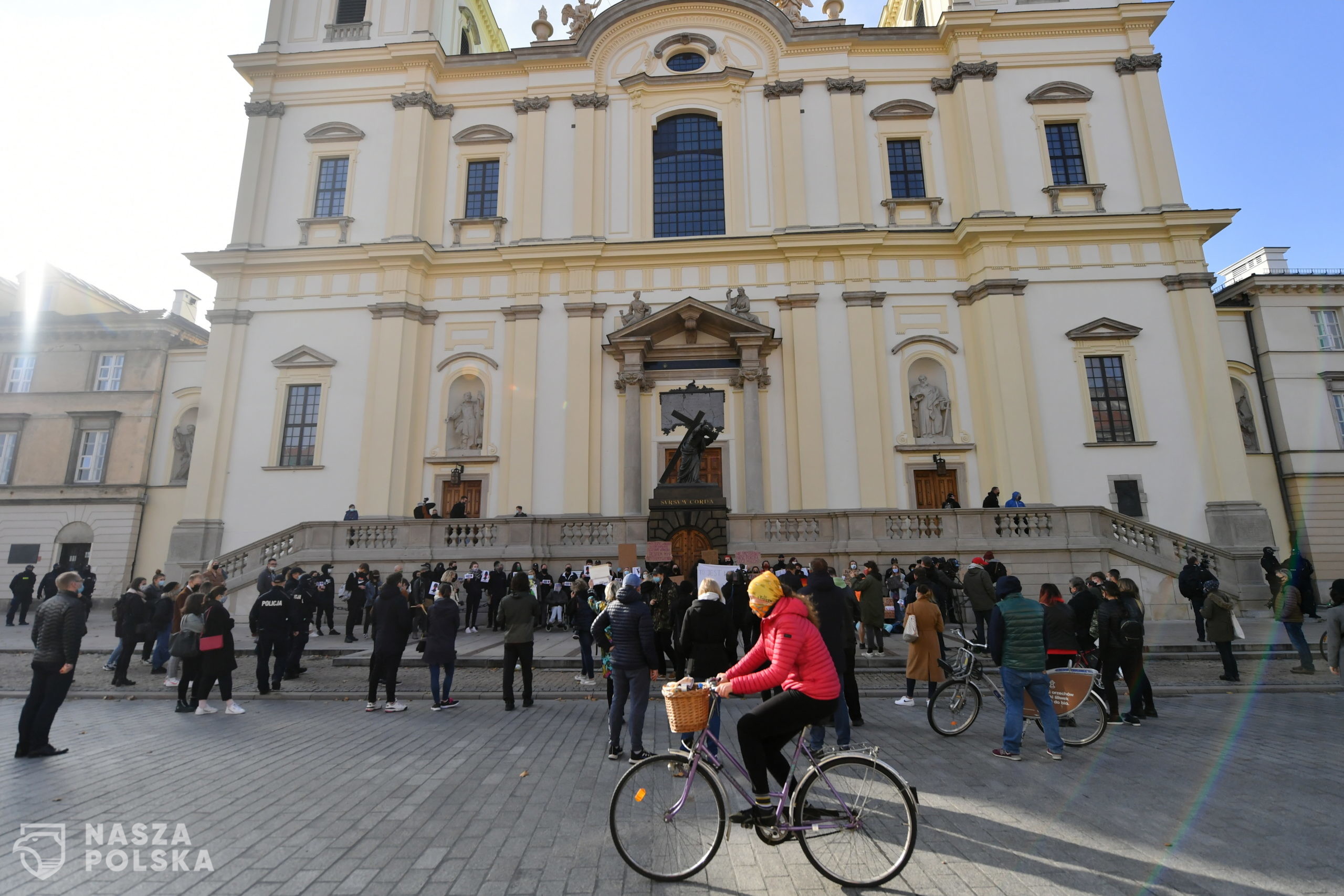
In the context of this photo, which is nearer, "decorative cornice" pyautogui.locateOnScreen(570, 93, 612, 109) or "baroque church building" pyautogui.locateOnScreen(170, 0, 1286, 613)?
"baroque church building" pyautogui.locateOnScreen(170, 0, 1286, 613)

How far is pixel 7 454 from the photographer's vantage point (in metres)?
27.2

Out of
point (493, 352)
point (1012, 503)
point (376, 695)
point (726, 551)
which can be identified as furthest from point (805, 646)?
point (493, 352)

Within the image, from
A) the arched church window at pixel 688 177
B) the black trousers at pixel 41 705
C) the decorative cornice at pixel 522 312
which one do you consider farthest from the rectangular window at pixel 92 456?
the black trousers at pixel 41 705

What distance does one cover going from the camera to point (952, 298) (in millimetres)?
23781

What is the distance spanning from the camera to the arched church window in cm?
2566

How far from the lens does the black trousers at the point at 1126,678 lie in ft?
25.4

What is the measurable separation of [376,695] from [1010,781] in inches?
313

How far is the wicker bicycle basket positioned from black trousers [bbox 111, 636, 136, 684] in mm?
10519

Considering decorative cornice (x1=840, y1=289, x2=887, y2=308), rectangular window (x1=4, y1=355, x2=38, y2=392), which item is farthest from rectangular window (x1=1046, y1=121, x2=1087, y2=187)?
rectangular window (x1=4, y1=355, x2=38, y2=392)

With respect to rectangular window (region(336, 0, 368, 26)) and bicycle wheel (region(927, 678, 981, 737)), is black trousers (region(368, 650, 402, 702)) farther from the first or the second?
rectangular window (region(336, 0, 368, 26))

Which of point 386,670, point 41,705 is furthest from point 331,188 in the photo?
point 41,705

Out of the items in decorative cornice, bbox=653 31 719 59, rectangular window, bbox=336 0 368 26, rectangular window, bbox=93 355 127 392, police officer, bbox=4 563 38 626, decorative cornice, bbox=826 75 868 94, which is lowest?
police officer, bbox=4 563 38 626

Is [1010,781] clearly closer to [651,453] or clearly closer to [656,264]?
[651,453]

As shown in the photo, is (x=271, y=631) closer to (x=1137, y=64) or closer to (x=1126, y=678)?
(x=1126, y=678)
